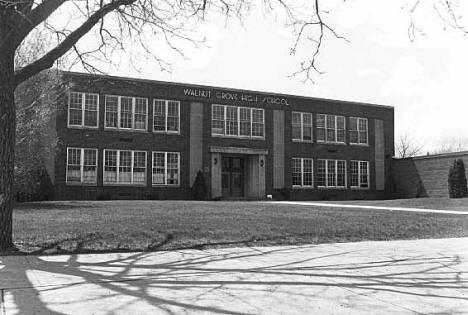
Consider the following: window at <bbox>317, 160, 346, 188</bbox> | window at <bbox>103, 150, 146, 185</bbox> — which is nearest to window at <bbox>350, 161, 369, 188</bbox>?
window at <bbox>317, 160, 346, 188</bbox>

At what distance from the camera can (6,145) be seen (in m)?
10.1

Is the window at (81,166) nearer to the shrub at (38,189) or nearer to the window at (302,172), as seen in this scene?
the shrub at (38,189)

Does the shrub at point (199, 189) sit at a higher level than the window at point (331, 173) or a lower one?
lower

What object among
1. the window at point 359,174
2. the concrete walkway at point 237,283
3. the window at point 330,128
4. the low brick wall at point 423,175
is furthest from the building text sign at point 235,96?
the concrete walkway at point 237,283

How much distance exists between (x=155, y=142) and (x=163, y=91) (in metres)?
3.57

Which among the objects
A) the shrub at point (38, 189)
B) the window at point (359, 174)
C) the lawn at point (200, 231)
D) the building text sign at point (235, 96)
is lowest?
the lawn at point (200, 231)

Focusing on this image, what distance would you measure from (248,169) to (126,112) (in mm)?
10400

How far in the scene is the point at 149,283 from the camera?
7.01 m

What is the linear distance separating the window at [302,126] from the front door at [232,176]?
4834 millimetres

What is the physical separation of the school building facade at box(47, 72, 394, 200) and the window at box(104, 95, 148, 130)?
66 mm

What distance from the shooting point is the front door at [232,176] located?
3919 cm

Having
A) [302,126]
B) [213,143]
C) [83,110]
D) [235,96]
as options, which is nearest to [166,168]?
[213,143]

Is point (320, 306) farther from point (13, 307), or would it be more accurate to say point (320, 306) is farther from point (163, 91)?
point (163, 91)

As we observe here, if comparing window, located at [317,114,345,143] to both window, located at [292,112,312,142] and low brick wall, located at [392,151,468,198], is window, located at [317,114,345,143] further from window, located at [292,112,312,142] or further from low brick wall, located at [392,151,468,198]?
low brick wall, located at [392,151,468,198]
